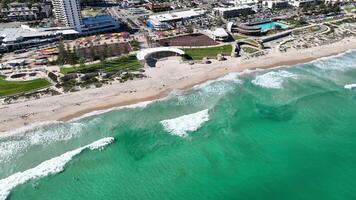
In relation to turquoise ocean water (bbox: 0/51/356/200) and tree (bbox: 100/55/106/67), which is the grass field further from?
turquoise ocean water (bbox: 0/51/356/200)

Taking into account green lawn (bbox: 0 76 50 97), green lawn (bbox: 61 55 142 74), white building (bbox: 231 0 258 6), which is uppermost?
white building (bbox: 231 0 258 6)

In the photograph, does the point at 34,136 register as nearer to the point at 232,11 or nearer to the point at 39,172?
the point at 39,172

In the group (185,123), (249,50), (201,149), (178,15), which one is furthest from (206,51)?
(201,149)

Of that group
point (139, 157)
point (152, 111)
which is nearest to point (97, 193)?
point (139, 157)

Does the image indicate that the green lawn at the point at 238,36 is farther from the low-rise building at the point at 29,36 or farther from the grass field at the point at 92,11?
the grass field at the point at 92,11

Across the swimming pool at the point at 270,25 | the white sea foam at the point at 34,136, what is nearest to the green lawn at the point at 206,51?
the swimming pool at the point at 270,25

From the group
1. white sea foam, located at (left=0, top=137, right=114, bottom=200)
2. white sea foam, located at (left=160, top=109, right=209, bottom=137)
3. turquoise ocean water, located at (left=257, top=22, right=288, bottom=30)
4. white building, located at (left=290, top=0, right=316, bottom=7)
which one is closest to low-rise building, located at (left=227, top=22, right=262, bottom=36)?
turquoise ocean water, located at (left=257, top=22, right=288, bottom=30)
